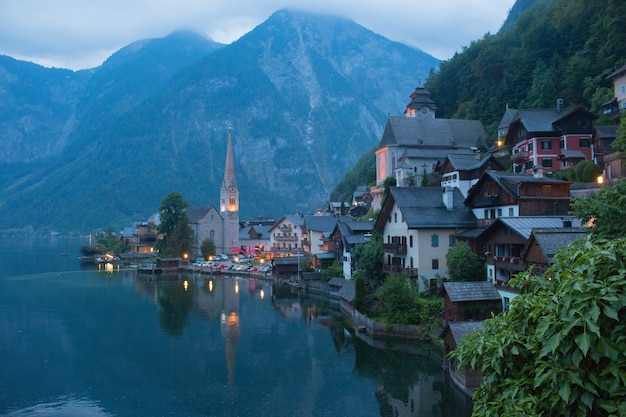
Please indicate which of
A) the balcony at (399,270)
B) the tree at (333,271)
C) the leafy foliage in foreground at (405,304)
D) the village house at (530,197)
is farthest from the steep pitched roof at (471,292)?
the tree at (333,271)

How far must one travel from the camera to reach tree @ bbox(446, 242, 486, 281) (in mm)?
35531

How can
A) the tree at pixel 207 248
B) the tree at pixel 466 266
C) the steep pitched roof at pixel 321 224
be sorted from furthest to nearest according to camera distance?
the tree at pixel 207 248
the steep pitched roof at pixel 321 224
the tree at pixel 466 266

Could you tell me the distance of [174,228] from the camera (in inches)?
4225

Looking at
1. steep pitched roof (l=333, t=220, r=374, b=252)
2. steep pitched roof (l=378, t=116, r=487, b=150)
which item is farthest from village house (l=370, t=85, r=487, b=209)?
steep pitched roof (l=333, t=220, r=374, b=252)

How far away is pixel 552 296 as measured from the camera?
6.62m

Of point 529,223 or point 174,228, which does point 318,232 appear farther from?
point 529,223

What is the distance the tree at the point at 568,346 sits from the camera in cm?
594

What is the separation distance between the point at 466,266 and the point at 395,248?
858 cm

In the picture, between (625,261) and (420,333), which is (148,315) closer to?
(420,333)

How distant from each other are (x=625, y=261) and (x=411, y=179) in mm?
59085

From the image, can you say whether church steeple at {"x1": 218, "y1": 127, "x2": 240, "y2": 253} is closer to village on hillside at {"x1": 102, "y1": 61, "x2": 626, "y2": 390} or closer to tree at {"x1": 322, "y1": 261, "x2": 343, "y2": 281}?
village on hillside at {"x1": 102, "y1": 61, "x2": 626, "y2": 390}

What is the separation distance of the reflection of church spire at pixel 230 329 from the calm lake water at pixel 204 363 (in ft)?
0.29

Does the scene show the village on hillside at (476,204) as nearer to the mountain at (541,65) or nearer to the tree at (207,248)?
the mountain at (541,65)

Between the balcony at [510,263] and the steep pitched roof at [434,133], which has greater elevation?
the steep pitched roof at [434,133]
